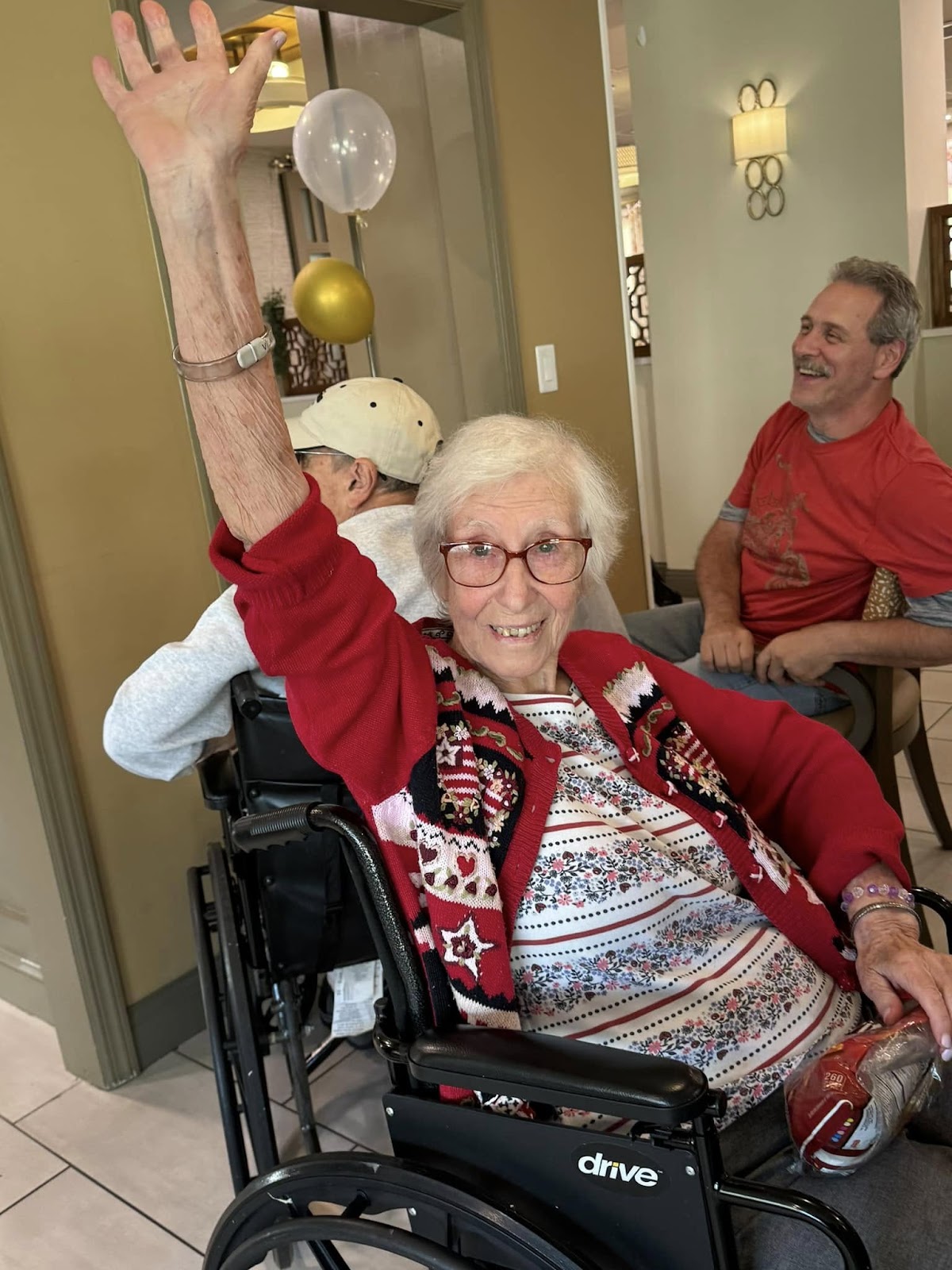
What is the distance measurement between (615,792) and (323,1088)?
1263mm

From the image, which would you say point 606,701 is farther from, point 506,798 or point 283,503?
point 283,503

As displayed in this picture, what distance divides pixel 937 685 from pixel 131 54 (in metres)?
3.83

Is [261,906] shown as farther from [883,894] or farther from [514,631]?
[883,894]

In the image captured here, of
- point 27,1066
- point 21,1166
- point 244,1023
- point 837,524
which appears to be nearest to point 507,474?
point 244,1023

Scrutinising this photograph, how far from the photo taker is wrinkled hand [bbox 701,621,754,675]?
231cm

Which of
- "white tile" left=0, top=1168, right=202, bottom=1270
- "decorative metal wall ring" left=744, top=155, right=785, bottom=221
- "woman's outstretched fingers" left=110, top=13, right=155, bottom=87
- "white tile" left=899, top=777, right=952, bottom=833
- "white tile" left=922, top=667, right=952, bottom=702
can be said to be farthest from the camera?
"decorative metal wall ring" left=744, top=155, right=785, bottom=221

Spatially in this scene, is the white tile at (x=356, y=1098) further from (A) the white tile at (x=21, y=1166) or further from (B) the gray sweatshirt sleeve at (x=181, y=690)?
(B) the gray sweatshirt sleeve at (x=181, y=690)

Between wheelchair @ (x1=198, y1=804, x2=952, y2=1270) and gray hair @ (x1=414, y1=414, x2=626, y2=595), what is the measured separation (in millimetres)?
350

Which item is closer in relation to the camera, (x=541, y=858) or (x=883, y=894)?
(x=541, y=858)

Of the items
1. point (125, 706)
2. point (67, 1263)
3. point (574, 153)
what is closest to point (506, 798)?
point (125, 706)

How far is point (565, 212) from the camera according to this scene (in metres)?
3.13

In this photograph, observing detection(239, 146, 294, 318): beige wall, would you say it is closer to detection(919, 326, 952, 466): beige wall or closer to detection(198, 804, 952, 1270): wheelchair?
detection(919, 326, 952, 466): beige wall

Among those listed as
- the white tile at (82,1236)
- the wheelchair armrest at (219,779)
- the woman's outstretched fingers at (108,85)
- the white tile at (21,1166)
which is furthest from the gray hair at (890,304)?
the white tile at (21,1166)

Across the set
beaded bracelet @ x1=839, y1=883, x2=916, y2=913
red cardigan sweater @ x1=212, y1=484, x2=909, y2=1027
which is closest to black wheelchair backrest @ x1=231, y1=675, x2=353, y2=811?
red cardigan sweater @ x1=212, y1=484, x2=909, y2=1027
